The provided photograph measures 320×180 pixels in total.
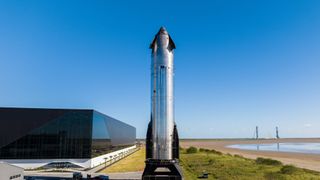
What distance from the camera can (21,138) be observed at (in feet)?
188

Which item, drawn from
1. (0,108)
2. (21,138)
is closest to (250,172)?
(21,138)

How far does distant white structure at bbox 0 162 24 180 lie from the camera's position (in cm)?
2902

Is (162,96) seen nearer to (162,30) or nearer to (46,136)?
(162,30)

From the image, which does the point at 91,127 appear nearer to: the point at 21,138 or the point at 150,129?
the point at 21,138

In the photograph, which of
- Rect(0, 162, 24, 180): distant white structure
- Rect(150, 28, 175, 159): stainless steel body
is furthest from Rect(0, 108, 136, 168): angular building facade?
Rect(150, 28, 175, 159): stainless steel body

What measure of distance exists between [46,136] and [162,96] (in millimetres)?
41724

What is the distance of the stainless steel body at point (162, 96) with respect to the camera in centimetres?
2378

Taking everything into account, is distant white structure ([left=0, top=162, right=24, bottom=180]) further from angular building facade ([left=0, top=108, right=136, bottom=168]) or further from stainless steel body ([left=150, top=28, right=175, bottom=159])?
angular building facade ([left=0, top=108, right=136, bottom=168])

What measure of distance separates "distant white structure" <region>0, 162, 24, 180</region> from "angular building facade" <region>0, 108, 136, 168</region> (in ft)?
80.1

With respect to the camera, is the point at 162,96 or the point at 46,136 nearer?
the point at 162,96

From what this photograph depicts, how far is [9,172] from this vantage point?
30766 millimetres

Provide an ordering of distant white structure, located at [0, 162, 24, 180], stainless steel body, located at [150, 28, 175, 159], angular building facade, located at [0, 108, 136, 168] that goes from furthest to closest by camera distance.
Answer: angular building facade, located at [0, 108, 136, 168] < distant white structure, located at [0, 162, 24, 180] < stainless steel body, located at [150, 28, 175, 159]

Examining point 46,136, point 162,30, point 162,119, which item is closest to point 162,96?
point 162,119

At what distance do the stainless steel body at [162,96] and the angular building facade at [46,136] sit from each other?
38.9 m
